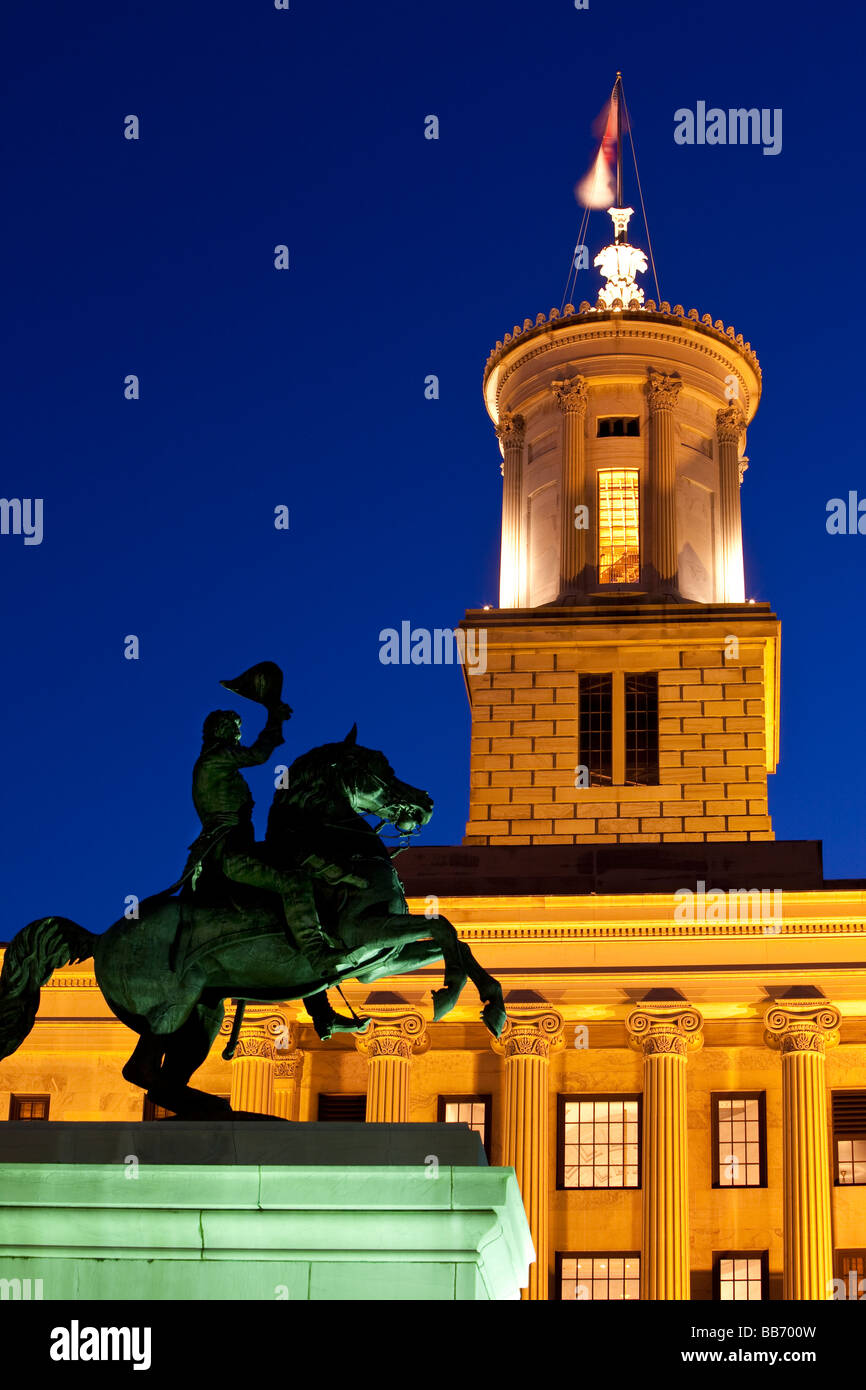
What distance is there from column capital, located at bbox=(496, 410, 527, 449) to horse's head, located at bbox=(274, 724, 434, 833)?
143ft

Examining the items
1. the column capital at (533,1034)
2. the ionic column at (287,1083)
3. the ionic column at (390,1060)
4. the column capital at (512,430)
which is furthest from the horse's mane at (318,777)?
the column capital at (512,430)

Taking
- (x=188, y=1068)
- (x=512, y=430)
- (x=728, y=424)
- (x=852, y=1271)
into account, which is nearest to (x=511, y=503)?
(x=512, y=430)

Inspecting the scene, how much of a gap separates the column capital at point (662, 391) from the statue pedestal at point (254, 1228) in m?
45.7

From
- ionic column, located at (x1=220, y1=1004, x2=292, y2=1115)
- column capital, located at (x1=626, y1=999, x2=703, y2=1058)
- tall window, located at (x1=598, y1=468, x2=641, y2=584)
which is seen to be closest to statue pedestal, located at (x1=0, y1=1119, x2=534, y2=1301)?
ionic column, located at (x1=220, y1=1004, x2=292, y2=1115)

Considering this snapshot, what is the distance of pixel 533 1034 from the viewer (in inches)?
1981

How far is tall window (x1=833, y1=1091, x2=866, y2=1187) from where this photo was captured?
50000 millimetres

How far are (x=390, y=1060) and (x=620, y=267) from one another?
25.8m

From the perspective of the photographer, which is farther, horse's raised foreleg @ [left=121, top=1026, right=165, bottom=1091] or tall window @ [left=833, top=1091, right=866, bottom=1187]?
tall window @ [left=833, top=1091, right=866, bottom=1187]

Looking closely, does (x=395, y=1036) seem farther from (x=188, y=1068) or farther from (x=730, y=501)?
(x=188, y=1068)

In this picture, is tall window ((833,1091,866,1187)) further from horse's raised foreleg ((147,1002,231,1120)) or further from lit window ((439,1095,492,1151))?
horse's raised foreleg ((147,1002,231,1120))

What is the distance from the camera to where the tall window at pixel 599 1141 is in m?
50.7

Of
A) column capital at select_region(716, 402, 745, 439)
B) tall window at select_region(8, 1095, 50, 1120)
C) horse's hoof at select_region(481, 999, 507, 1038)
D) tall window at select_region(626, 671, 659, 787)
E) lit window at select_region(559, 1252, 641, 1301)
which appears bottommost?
horse's hoof at select_region(481, 999, 507, 1038)
